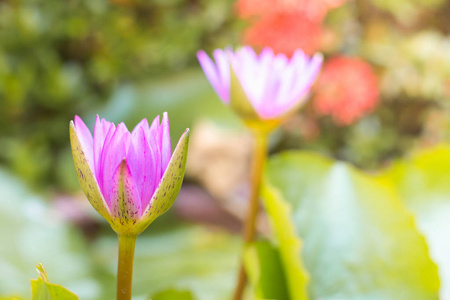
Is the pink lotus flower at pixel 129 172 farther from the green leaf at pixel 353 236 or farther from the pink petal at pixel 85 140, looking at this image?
the green leaf at pixel 353 236

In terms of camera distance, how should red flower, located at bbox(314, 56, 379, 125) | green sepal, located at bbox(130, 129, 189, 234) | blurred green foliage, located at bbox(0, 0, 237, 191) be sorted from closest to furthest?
green sepal, located at bbox(130, 129, 189, 234)
blurred green foliage, located at bbox(0, 0, 237, 191)
red flower, located at bbox(314, 56, 379, 125)

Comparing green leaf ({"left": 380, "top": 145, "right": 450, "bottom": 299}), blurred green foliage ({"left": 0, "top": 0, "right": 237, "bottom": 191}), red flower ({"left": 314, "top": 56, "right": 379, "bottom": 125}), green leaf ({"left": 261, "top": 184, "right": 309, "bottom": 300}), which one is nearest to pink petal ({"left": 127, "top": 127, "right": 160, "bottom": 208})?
green leaf ({"left": 261, "top": 184, "right": 309, "bottom": 300})

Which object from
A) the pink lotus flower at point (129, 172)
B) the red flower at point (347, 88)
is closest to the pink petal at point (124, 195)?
the pink lotus flower at point (129, 172)

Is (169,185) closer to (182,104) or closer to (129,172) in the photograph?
(129,172)

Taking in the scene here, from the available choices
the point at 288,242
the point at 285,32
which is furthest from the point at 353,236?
the point at 285,32

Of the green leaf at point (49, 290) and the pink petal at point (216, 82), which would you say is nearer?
the green leaf at point (49, 290)

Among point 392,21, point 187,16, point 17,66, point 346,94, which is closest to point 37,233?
point 17,66

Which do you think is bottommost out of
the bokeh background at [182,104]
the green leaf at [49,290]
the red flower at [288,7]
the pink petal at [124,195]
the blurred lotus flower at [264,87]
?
the green leaf at [49,290]

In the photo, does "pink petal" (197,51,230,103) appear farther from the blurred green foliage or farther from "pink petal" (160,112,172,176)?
the blurred green foliage
